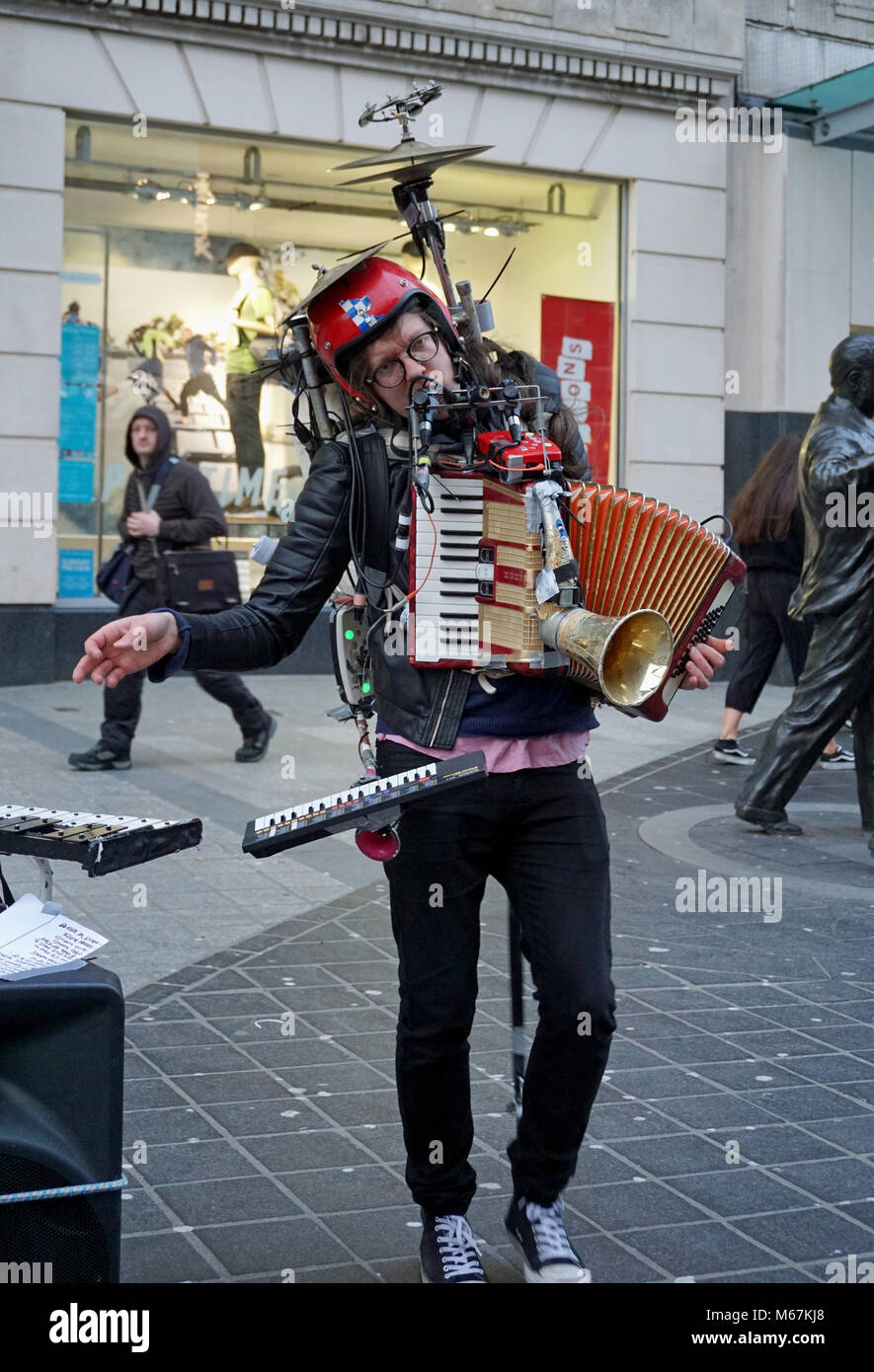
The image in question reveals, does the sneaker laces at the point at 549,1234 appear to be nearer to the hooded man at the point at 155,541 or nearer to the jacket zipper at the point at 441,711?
the jacket zipper at the point at 441,711

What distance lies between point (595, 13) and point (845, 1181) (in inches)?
473

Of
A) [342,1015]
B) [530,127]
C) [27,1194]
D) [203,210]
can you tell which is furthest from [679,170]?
[27,1194]

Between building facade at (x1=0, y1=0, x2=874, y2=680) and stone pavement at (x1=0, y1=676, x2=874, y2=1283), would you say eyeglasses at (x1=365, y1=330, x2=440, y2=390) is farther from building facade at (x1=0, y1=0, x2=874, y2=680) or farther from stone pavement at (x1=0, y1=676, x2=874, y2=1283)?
building facade at (x1=0, y1=0, x2=874, y2=680)

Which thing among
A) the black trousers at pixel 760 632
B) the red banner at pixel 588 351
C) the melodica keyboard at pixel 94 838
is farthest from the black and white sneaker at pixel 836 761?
the melodica keyboard at pixel 94 838

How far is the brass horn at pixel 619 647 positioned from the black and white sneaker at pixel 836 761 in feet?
23.8

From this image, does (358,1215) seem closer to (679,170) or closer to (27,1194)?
(27,1194)

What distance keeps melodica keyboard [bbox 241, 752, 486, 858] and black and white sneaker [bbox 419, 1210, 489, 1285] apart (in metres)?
0.95

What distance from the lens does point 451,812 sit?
3092 mm

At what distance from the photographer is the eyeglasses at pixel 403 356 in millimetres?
3127

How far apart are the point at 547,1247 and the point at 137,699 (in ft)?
19.7

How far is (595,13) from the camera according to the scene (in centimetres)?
1366

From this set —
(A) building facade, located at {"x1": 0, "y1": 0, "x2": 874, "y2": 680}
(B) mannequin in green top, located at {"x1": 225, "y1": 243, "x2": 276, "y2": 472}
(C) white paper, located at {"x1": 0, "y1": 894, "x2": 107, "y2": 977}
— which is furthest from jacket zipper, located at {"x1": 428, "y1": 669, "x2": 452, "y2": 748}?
(B) mannequin in green top, located at {"x1": 225, "y1": 243, "x2": 276, "y2": 472}

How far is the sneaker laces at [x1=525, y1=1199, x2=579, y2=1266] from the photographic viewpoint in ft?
10.5
